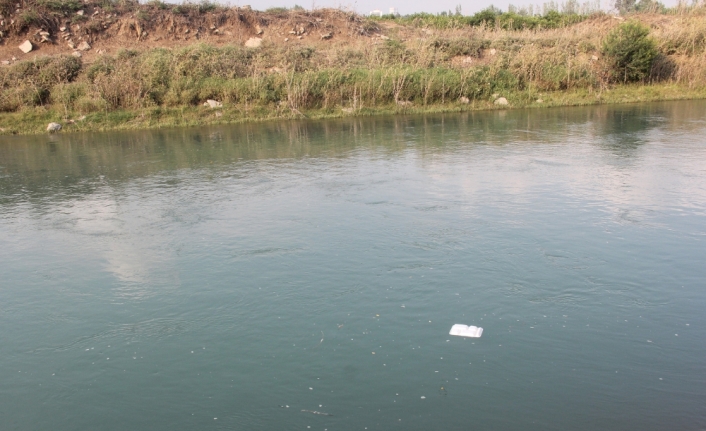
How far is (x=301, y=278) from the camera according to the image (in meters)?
6.89

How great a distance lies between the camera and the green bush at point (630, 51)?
2572cm

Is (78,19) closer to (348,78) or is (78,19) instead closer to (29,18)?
(29,18)

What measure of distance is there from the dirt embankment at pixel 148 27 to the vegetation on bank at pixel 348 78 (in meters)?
1.20

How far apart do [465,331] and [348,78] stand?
786 inches

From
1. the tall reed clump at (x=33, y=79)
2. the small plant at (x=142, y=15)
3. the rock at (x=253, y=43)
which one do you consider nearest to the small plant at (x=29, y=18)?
the tall reed clump at (x=33, y=79)

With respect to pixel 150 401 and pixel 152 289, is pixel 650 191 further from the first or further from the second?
pixel 150 401

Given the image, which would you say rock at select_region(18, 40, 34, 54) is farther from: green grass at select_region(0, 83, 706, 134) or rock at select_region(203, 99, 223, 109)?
rock at select_region(203, 99, 223, 109)

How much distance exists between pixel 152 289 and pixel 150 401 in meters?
2.25

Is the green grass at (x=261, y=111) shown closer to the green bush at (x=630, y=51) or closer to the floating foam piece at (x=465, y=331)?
the green bush at (x=630, y=51)

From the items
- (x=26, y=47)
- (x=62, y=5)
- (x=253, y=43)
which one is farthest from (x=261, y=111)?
(x=62, y=5)

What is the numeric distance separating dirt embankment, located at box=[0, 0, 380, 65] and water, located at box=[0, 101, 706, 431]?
16799 millimetres

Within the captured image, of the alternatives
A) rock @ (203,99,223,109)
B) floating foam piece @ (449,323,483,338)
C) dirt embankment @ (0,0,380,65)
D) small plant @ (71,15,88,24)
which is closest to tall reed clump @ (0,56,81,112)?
dirt embankment @ (0,0,380,65)

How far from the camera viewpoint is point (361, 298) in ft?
20.6

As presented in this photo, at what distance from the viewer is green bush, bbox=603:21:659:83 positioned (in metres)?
25.7
